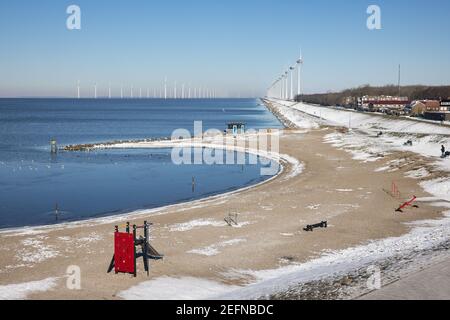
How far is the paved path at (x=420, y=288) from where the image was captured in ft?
44.9

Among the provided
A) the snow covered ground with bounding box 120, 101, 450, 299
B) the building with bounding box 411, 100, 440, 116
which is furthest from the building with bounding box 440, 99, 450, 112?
the snow covered ground with bounding box 120, 101, 450, 299

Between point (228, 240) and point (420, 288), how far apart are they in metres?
10.3

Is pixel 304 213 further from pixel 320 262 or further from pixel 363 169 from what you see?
pixel 363 169

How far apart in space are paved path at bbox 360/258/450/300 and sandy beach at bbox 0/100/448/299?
2.75 m

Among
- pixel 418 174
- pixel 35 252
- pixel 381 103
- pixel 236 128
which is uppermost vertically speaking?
Answer: pixel 381 103

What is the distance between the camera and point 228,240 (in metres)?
→ 23.0

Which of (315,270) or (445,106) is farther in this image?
(445,106)

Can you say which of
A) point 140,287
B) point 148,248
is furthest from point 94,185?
point 140,287

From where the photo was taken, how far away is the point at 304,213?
28.6 metres

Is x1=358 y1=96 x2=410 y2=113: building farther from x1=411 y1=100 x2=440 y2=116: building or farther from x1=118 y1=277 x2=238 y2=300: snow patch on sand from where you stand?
x1=118 y1=277 x2=238 y2=300: snow patch on sand

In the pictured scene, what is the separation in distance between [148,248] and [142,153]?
48939 mm

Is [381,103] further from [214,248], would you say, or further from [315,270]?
[315,270]

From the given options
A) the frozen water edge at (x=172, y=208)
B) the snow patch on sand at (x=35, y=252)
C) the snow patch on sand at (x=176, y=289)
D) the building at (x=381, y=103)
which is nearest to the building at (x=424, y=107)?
the building at (x=381, y=103)

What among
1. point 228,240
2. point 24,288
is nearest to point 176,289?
point 24,288
